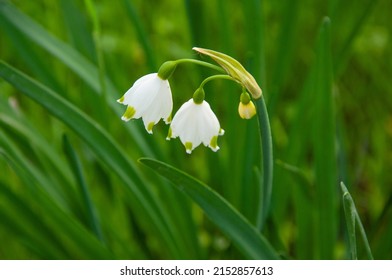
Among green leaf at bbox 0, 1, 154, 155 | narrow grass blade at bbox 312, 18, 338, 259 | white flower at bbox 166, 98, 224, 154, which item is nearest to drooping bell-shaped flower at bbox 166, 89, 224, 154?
white flower at bbox 166, 98, 224, 154

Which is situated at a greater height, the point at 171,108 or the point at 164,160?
the point at 171,108

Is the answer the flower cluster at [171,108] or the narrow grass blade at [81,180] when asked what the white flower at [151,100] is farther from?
the narrow grass blade at [81,180]

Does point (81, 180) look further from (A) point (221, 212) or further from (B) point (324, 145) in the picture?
(B) point (324, 145)

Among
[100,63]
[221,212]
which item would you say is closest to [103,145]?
[100,63]

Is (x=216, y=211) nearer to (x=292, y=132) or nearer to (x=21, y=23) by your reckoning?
(x=292, y=132)

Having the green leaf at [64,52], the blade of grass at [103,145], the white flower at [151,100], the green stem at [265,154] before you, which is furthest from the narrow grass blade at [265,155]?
the green leaf at [64,52]
